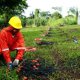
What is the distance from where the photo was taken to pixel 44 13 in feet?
221

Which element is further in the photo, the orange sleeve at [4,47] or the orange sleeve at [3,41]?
the orange sleeve at [3,41]

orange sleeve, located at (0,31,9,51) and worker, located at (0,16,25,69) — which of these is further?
orange sleeve, located at (0,31,9,51)

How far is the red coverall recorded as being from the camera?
30.0 feet

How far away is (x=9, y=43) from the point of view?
9.70 meters

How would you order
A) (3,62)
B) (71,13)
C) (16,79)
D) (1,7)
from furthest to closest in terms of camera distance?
(71,13) → (1,7) → (3,62) → (16,79)

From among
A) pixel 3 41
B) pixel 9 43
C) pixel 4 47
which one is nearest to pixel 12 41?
pixel 9 43

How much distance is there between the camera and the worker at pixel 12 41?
9.08 metres

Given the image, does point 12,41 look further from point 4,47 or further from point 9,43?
point 4,47

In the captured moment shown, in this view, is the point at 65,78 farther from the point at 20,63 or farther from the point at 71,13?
the point at 71,13

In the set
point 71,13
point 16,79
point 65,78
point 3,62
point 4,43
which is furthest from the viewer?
point 71,13

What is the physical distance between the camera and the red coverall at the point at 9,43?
9.13m

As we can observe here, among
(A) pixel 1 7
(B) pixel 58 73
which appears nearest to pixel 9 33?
(B) pixel 58 73

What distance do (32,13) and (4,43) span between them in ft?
192

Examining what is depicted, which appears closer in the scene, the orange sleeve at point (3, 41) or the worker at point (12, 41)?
the worker at point (12, 41)
